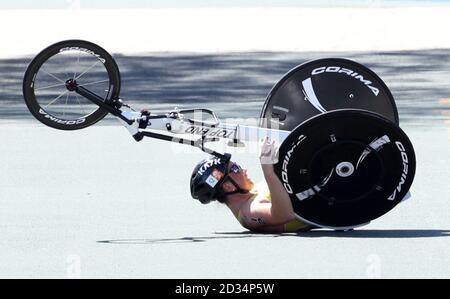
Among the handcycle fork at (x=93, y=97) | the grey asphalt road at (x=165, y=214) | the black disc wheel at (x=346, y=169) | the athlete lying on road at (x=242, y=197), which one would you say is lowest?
the grey asphalt road at (x=165, y=214)

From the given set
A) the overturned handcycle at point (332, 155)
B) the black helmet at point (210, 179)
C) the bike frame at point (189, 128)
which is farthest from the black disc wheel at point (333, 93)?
the black helmet at point (210, 179)

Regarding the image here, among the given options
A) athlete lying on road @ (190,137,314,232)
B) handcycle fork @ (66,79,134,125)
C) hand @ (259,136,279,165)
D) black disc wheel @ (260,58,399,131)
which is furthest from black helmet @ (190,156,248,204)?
black disc wheel @ (260,58,399,131)

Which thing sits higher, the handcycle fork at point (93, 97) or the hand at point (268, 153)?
the handcycle fork at point (93, 97)

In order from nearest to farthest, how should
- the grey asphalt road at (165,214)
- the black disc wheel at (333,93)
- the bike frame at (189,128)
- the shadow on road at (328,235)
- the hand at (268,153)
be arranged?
the grey asphalt road at (165,214) < the hand at (268,153) < the shadow on road at (328,235) < the bike frame at (189,128) < the black disc wheel at (333,93)

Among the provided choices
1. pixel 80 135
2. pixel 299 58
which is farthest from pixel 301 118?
pixel 299 58

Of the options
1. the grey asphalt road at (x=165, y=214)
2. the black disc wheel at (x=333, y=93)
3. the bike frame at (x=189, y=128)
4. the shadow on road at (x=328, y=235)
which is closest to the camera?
the grey asphalt road at (x=165, y=214)

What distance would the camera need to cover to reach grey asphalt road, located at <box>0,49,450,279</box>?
29.8 feet

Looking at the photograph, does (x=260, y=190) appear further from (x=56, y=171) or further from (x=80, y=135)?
(x=80, y=135)

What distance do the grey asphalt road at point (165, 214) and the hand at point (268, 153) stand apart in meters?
0.55

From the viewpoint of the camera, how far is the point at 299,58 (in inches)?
782

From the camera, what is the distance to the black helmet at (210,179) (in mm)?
10148

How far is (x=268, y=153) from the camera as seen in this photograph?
975cm

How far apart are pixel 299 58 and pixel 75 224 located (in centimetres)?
965

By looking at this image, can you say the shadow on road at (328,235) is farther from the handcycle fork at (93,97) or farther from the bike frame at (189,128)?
the handcycle fork at (93,97)
